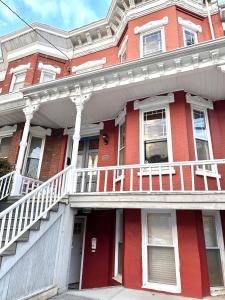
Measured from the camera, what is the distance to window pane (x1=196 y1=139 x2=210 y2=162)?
669cm

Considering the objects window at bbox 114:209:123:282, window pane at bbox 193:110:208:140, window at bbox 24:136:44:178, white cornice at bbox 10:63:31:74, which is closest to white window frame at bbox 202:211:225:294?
window pane at bbox 193:110:208:140

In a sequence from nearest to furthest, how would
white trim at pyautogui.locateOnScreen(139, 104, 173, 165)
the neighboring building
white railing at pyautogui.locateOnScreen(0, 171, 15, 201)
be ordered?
the neighboring building, white trim at pyautogui.locateOnScreen(139, 104, 173, 165), white railing at pyautogui.locateOnScreen(0, 171, 15, 201)

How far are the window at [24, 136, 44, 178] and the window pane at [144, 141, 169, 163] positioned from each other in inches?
181

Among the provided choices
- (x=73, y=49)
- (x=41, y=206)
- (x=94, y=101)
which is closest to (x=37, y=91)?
(x=94, y=101)

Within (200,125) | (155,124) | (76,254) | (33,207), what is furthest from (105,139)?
(33,207)

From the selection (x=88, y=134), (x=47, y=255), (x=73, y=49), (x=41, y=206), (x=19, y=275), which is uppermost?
(x=73, y=49)

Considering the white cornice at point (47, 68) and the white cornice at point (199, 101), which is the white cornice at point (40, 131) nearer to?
the white cornice at point (47, 68)

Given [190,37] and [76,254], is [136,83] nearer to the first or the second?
[190,37]

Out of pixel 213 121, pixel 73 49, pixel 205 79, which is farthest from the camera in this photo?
pixel 73 49

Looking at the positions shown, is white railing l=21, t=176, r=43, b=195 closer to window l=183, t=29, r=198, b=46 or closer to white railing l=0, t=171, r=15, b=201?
white railing l=0, t=171, r=15, b=201

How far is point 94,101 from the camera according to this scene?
25.0 ft

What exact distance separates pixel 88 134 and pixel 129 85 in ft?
10.6

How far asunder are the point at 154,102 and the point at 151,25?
360 cm

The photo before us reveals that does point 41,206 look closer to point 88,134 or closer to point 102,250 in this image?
point 102,250
